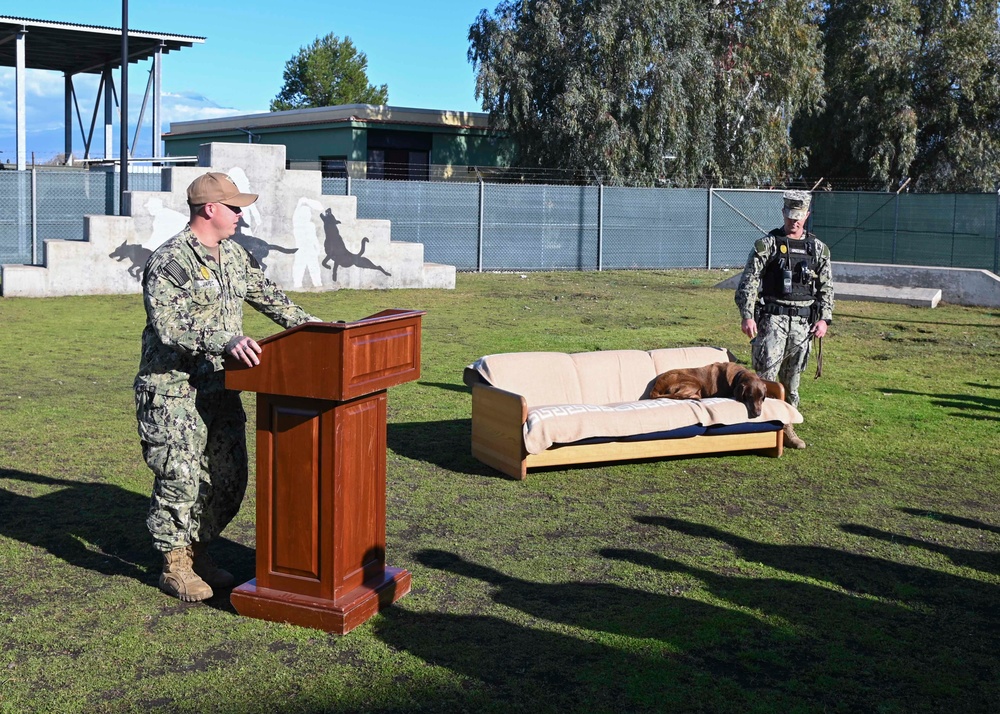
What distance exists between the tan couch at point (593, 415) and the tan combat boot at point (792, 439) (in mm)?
213

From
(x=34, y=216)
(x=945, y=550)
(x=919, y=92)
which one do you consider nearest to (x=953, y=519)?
(x=945, y=550)

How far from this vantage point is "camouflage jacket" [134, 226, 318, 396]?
15.3ft

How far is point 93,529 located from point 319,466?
2.18 m

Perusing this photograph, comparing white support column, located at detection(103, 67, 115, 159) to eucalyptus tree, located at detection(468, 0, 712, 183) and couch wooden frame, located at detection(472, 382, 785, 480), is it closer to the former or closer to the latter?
eucalyptus tree, located at detection(468, 0, 712, 183)

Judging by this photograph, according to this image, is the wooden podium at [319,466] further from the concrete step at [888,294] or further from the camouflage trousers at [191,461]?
the concrete step at [888,294]

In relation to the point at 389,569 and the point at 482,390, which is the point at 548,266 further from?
the point at 389,569

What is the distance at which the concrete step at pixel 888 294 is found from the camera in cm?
2052

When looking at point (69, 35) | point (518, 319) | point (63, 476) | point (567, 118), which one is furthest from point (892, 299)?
point (69, 35)

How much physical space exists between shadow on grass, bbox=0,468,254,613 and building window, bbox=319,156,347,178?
95.9 ft

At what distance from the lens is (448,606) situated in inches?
198

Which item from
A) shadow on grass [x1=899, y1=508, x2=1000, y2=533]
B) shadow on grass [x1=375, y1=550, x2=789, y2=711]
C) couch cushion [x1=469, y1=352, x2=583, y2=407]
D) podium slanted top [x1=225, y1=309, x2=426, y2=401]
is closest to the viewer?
shadow on grass [x1=375, y1=550, x2=789, y2=711]

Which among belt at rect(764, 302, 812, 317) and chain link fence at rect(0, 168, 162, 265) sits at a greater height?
chain link fence at rect(0, 168, 162, 265)

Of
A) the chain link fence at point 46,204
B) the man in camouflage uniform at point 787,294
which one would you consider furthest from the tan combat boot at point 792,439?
the chain link fence at point 46,204

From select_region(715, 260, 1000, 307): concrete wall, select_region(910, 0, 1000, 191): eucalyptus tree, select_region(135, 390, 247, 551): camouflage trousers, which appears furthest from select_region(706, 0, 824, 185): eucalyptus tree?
select_region(135, 390, 247, 551): camouflage trousers
